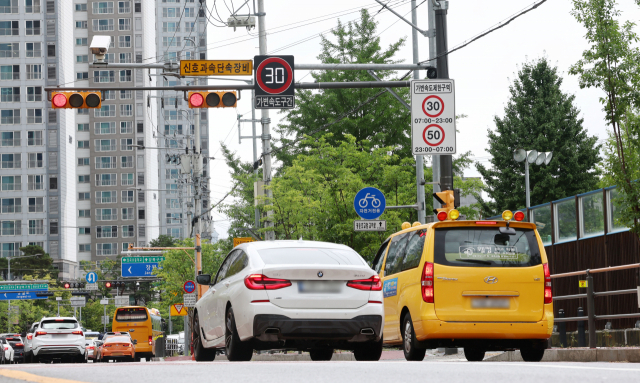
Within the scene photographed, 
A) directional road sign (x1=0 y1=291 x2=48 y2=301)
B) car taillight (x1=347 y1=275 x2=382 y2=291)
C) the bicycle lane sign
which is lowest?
directional road sign (x1=0 y1=291 x2=48 y2=301)

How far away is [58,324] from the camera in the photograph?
32.0m

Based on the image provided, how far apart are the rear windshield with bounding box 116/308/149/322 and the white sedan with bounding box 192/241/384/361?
142 ft

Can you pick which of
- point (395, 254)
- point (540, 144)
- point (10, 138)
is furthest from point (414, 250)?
point (10, 138)

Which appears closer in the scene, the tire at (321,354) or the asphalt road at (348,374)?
the asphalt road at (348,374)

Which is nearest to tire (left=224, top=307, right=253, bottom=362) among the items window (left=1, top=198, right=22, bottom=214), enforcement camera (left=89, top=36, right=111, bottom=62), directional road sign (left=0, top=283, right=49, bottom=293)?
enforcement camera (left=89, top=36, right=111, bottom=62)

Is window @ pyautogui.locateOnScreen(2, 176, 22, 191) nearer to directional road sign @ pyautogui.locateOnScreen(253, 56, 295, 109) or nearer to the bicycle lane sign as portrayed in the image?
the bicycle lane sign

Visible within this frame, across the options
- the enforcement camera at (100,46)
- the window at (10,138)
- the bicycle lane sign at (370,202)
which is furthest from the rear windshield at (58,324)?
the window at (10,138)

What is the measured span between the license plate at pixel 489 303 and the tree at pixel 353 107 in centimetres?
3383

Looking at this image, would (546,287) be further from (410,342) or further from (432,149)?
(432,149)

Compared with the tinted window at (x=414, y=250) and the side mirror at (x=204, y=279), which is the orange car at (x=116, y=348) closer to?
the side mirror at (x=204, y=279)

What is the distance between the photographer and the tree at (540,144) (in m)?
50.3

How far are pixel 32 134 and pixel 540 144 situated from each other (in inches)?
2931

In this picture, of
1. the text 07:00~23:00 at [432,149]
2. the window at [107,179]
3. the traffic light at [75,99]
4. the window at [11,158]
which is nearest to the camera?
the text 07:00~23:00 at [432,149]

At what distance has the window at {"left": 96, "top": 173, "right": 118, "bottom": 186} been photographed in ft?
431
